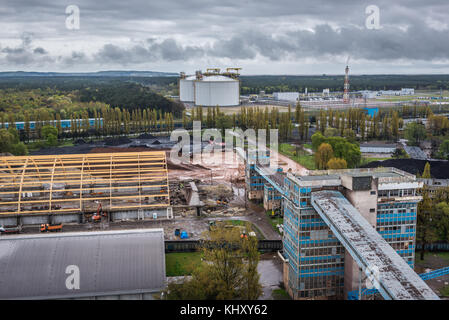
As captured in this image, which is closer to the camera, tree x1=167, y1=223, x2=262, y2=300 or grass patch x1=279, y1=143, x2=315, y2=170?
tree x1=167, y1=223, x2=262, y2=300

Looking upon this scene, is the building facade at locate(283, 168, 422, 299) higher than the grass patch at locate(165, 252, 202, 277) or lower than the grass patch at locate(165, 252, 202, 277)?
higher

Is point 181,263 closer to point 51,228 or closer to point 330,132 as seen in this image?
point 51,228

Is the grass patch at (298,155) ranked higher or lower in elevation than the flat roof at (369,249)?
lower

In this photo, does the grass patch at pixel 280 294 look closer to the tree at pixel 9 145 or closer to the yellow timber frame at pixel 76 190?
the yellow timber frame at pixel 76 190

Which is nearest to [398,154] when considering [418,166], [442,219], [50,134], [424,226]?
[418,166]

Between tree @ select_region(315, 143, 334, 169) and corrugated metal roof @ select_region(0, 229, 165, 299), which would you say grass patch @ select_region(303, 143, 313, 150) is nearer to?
tree @ select_region(315, 143, 334, 169)

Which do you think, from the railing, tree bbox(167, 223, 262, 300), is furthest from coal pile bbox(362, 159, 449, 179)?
tree bbox(167, 223, 262, 300)

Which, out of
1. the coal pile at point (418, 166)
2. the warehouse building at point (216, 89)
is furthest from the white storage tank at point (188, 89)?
the coal pile at point (418, 166)
